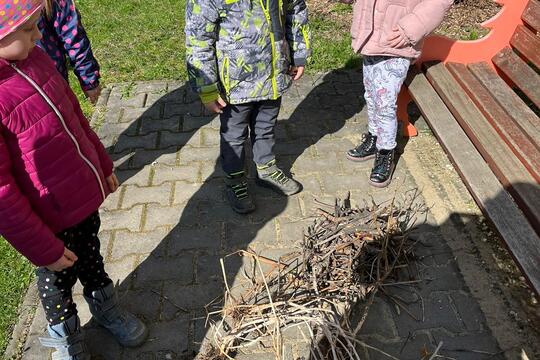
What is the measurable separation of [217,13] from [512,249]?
1.76 m

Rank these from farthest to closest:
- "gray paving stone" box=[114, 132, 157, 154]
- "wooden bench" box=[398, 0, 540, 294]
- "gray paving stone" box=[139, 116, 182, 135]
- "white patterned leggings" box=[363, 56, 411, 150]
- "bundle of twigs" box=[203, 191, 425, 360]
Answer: "gray paving stone" box=[139, 116, 182, 135]
"gray paving stone" box=[114, 132, 157, 154]
"white patterned leggings" box=[363, 56, 411, 150]
"wooden bench" box=[398, 0, 540, 294]
"bundle of twigs" box=[203, 191, 425, 360]

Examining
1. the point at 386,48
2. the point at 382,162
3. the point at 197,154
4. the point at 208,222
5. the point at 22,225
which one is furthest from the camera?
the point at 197,154

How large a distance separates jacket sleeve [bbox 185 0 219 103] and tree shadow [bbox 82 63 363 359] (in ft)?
2.66

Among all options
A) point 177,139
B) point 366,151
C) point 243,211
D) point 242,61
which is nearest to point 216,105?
point 242,61

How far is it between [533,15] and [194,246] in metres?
2.57

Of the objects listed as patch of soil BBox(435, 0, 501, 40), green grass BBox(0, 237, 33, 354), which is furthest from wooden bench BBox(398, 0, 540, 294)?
green grass BBox(0, 237, 33, 354)

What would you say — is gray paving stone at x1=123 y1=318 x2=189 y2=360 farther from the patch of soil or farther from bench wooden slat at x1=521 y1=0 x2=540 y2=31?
the patch of soil

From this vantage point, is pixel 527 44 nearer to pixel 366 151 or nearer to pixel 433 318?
pixel 366 151

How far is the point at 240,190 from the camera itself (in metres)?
3.06

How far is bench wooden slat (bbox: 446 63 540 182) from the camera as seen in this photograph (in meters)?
2.64

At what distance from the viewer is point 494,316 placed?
246cm

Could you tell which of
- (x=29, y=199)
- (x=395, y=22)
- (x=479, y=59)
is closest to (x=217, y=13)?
(x=395, y=22)

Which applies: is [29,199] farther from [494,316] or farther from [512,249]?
[494,316]

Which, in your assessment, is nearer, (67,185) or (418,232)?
(67,185)
